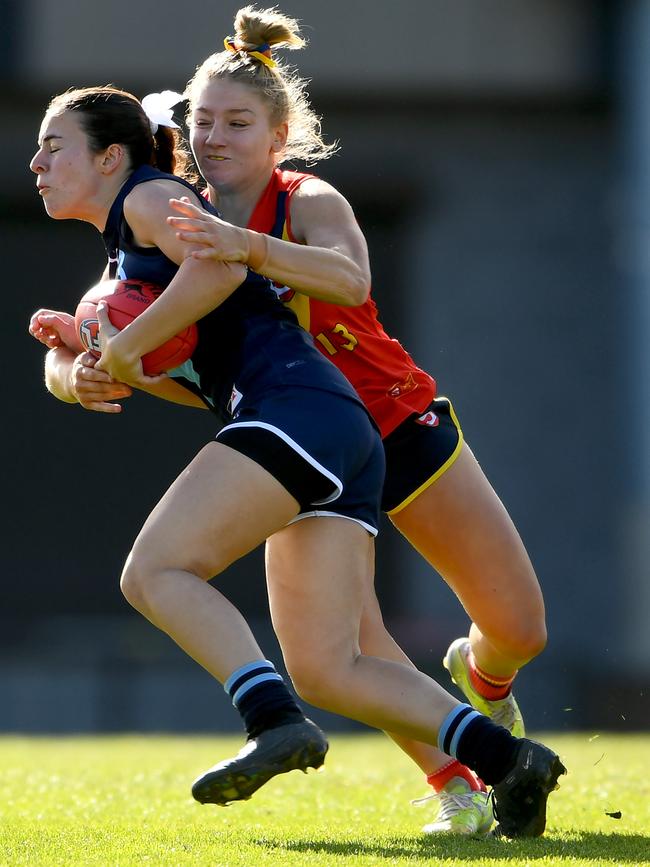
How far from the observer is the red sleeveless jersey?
12.5ft

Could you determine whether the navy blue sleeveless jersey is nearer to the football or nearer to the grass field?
the football

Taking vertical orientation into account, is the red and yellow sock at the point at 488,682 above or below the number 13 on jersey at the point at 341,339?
below

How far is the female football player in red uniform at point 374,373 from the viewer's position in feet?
12.5

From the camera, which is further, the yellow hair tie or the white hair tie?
the yellow hair tie

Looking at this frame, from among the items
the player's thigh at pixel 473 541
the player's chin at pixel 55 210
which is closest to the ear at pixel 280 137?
the player's chin at pixel 55 210

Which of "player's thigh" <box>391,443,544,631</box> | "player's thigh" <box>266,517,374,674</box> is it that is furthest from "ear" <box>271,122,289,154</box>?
"player's thigh" <box>266,517,374,674</box>

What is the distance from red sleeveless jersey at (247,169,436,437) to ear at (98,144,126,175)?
39 centimetres

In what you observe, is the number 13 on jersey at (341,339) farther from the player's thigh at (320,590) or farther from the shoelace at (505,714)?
the shoelace at (505,714)

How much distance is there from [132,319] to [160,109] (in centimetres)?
66

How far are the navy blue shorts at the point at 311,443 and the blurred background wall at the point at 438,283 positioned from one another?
7131 millimetres

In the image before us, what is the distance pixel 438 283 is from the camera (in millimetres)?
10852

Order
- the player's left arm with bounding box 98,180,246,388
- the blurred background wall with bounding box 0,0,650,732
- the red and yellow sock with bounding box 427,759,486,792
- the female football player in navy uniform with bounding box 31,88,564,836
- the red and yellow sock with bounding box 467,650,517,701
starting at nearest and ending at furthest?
the female football player in navy uniform with bounding box 31,88,564,836 → the player's left arm with bounding box 98,180,246,388 → the red and yellow sock with bounding box 427,759,486,792 → the red and yellow sock with bounding box 467,650,517,701 → the blurred background wall with bounding box 0,0,650,732

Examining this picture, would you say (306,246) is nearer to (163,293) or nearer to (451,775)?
(163,293)

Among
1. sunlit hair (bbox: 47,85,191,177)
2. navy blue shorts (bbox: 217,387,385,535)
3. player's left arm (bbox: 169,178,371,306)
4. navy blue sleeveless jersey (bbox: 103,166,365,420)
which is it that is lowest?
navy blue shorts (bbox: 217,387,385,535)
